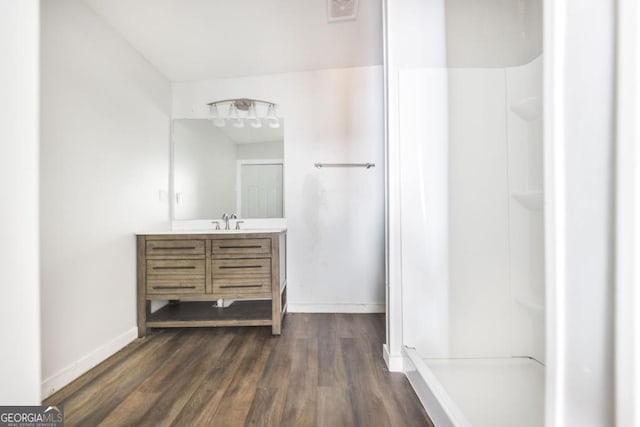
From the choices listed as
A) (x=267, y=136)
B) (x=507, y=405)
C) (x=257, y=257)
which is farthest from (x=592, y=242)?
(x=267, y=136)

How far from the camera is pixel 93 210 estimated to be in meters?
1.56

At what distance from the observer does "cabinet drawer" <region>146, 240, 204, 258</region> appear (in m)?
1.90

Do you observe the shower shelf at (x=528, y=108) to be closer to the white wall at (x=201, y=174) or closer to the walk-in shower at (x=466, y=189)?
the walk-in shower at (x=466, y=189)

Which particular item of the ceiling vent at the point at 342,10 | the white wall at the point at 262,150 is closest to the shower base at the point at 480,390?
the white wall at the point at 262,150

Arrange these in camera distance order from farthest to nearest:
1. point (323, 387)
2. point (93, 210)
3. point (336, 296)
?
point (336, 296) < point (93, 210) < point (323, 387)

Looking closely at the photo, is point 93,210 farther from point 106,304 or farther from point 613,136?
point 613,136

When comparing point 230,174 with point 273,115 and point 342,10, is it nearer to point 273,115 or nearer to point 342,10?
point 273,115

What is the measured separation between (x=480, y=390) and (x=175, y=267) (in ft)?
6.34

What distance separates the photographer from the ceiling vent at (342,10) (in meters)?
1.66

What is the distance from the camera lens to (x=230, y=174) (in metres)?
2.46

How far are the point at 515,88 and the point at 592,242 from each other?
4.61ft

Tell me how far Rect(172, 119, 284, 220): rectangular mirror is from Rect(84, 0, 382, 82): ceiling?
52 cm
